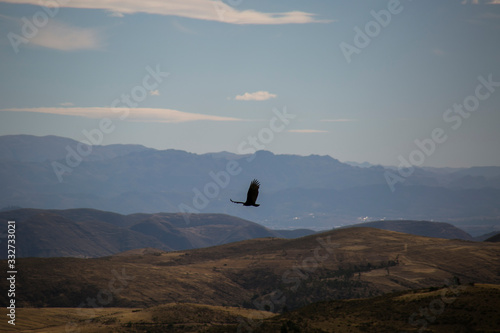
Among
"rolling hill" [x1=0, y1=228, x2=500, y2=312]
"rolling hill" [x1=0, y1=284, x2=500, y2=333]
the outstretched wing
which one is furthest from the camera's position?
"rolling hill" [x1=0, y1=228, x2=500, y2=312]

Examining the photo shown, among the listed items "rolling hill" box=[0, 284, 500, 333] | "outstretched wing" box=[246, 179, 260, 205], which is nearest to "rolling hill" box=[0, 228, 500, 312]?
"rolling hill" box=[0, 284, 500, 333]

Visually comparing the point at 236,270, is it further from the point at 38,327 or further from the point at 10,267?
the point at 38,327

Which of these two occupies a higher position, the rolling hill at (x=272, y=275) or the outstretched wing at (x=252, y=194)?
the outstretched wing at (x=252, y=194)

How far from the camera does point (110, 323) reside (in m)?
67.5

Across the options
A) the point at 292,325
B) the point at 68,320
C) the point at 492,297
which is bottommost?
the point at 68,320

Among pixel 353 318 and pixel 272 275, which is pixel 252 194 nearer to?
pixel 353 318

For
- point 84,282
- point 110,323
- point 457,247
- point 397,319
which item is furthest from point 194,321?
point 457,247

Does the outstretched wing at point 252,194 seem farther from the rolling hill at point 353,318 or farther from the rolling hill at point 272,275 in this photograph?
the rolling hill at point 272,275

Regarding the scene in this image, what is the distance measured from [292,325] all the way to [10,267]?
8493cm

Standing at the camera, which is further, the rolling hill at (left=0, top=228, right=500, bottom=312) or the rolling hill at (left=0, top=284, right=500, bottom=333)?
the rolling hill at (left=0, top=228, right=500, bottom=312)

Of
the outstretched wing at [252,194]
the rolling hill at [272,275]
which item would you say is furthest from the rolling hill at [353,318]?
the rolling hill at [272,275]

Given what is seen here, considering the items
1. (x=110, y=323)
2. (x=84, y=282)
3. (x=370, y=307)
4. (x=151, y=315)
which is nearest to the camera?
(x=370, y=307)

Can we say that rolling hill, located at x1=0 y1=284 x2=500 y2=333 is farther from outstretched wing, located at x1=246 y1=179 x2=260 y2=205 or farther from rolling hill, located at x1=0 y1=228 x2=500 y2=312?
rolling hill, located at x1=0 y1=228 x2=500 y2=312

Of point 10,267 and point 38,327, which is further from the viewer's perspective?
point 10,267
